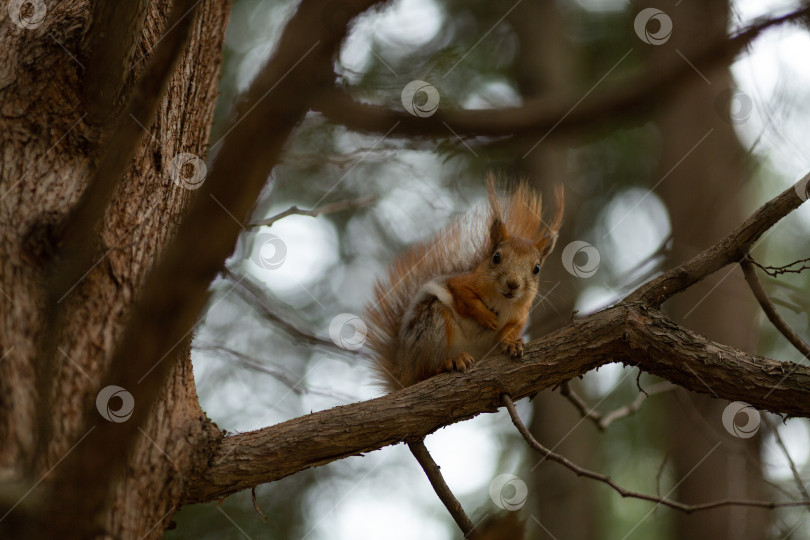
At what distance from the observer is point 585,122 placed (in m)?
2.73

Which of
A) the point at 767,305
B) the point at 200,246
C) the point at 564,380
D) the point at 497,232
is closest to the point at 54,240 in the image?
the point at 200,246

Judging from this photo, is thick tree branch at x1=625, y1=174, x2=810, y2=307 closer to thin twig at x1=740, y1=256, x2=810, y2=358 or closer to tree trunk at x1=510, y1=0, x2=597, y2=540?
thin twig at x1=740, y1=256, x2=810, y2=358

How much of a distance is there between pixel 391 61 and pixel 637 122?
1387mm

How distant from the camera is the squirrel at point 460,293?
109 inches

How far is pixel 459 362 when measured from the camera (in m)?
2.53

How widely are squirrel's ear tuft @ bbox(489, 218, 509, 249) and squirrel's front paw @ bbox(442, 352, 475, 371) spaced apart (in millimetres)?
562

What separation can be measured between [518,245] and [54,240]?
1.77 metres

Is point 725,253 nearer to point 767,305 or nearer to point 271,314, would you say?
point 767,305

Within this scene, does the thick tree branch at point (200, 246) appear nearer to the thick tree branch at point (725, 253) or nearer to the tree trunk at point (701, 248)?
the thick tree branch at point (725, 253)

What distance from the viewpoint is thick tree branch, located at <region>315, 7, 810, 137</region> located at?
2504 millimetres

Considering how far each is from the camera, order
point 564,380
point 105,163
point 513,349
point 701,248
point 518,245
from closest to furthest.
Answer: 1. point 105,163
2. point 564,380
3. point 513,349
4. point 518,245
5. point 701,248

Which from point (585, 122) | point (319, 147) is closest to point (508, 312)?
point (585, 122)

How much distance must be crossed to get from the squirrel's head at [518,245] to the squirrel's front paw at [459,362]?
28 cm

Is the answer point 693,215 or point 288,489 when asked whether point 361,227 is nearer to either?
point 288,489
